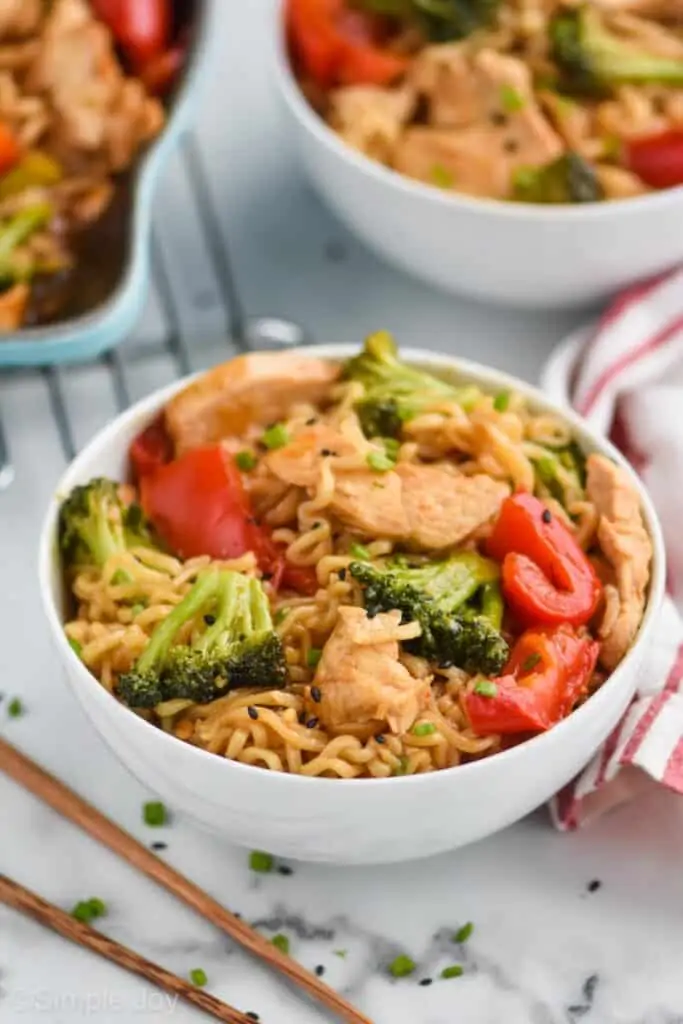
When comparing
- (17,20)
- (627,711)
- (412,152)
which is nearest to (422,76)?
(412,152)

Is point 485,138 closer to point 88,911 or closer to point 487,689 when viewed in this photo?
point 487,689

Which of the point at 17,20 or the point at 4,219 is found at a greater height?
the point at 17,20

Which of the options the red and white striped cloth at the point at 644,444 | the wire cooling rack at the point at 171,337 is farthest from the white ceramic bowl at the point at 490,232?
the wire cooling rack at the point at 171,337

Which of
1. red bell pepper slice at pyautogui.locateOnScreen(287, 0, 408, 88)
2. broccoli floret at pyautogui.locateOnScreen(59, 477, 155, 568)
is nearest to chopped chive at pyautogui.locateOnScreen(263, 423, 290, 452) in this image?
broccoli floret at pyautogui.locateOnScreen(59, 477, 155, 568)

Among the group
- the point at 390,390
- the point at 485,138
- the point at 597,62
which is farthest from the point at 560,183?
the point at 390,390

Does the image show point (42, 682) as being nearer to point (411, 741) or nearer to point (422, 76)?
point (411, 741)

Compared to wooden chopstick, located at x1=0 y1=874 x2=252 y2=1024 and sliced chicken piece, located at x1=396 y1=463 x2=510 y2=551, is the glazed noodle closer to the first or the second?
sliced chicken piece, located at x1=396 y1=463 x2=510 y2=551

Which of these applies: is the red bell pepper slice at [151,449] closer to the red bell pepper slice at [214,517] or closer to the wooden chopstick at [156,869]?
the red bell pepper slice at [214,517]
